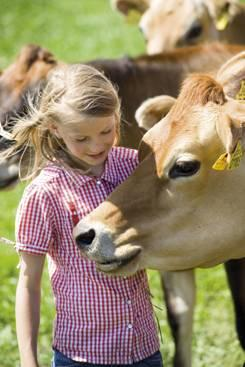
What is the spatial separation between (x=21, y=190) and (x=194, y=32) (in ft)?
9.32

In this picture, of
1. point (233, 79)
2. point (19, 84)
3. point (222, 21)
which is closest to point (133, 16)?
point (222, 21)

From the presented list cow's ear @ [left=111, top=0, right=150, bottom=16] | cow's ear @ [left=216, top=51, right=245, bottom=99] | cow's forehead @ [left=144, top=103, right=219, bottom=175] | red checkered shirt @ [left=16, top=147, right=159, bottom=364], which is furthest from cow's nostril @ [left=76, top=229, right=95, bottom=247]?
cow's ear @ [left=111, top=0, right=150, bottom=16]

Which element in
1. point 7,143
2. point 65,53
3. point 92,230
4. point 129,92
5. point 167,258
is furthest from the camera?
point 65,53

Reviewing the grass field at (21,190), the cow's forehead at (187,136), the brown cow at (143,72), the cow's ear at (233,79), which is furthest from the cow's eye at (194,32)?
the cow's forehead at (187,136)

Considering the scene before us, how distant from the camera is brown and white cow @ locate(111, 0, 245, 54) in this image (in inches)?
382

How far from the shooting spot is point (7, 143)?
6480mm

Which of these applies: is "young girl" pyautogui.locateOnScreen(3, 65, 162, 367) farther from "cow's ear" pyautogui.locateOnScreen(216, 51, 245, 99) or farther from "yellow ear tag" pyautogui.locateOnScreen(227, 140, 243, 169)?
"cow's ear" pyautogui.locateOnScreen(216, 51, 245, 99)

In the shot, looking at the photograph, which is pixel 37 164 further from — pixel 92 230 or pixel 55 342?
pixel 55 342

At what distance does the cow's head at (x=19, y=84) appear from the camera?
683 centimetres

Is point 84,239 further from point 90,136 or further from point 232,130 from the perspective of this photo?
point 232,130

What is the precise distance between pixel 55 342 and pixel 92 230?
541mm

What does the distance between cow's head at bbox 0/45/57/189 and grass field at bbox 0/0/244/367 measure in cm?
112

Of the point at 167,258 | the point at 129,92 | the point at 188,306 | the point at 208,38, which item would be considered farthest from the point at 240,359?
the point at 208,38

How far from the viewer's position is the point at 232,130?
4352 millimetres
